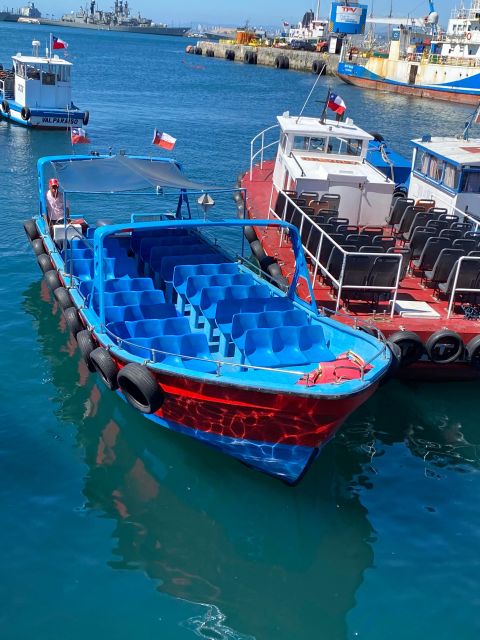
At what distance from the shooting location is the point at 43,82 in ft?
122

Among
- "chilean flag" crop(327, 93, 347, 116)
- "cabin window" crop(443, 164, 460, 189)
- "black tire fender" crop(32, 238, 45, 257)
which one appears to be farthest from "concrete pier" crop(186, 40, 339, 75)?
"black tire fender" crop(32, 238, 45, 257)

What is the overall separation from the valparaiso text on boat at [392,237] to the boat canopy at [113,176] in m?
2.95

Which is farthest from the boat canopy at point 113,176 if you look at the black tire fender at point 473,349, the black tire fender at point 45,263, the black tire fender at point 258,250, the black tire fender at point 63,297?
the black tire fender at point 473,349

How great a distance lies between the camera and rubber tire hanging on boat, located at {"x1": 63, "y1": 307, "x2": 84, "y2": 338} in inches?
505

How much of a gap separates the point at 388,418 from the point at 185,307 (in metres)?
4.29

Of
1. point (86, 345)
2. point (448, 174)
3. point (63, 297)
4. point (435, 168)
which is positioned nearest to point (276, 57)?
Answer: point (435, 168)

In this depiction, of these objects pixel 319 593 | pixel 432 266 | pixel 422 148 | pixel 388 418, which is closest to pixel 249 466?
pixel 319 593

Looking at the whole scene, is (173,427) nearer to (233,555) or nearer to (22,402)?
(233,555)

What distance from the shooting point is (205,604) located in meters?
8.68

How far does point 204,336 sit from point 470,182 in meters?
9.67

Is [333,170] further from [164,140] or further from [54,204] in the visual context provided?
[54,204]

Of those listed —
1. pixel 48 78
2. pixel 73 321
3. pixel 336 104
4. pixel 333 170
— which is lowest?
pixel 73 321

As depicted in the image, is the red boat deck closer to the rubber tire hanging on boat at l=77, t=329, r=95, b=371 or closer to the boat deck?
the boat deck

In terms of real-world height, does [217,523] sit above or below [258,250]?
below
